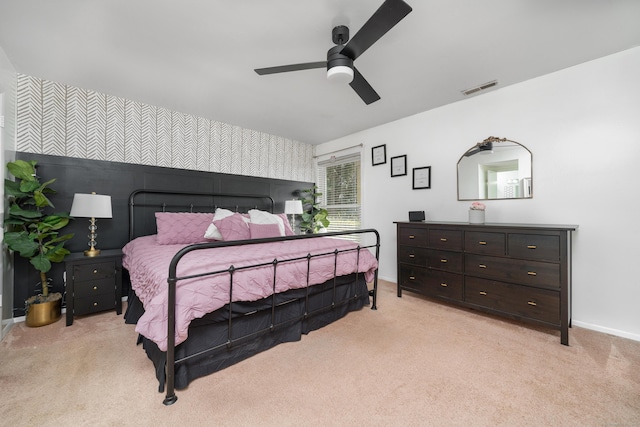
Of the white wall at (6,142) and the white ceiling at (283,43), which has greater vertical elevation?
the white ceiling at (283,43)

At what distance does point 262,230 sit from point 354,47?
211cm

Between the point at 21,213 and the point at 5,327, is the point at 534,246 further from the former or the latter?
the point at 5,327

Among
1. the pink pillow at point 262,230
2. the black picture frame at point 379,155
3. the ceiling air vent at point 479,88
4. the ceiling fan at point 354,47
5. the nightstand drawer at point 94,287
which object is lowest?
the nightstand drawer at point 94,287

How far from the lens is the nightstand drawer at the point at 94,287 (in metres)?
2.49

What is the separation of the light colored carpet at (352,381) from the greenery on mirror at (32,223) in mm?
599

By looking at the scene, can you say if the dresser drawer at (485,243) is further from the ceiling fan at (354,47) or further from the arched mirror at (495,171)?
the ceiling fan at (354,47)

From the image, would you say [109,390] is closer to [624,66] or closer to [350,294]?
[350,294]

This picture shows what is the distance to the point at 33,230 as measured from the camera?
8.34 ft

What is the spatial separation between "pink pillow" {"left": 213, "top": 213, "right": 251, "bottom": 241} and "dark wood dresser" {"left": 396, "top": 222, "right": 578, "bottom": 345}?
195 cm

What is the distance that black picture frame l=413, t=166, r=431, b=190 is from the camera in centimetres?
361

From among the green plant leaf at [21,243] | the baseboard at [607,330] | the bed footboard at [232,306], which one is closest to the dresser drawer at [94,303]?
the green plant leaf at [21,243]

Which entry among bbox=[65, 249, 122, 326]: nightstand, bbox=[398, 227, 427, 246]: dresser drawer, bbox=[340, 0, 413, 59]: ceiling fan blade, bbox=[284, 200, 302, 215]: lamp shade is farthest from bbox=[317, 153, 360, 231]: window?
bbox=[65, 249, 122, 326]: nightstand

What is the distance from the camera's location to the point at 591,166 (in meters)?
2.42

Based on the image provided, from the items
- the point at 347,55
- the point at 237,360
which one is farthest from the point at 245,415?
the point at 347,55
